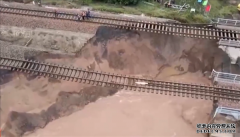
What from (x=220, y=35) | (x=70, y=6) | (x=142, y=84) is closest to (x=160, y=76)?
(x=142, y=84)

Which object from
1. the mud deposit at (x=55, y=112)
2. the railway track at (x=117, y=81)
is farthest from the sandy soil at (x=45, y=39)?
the mud deposit at (x=55, y=112)

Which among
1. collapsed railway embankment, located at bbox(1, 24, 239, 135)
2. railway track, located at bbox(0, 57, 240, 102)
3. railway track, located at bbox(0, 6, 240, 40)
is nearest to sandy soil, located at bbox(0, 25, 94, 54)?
collapsed railway embankment, located at bbox(1, 24, 239, 135)

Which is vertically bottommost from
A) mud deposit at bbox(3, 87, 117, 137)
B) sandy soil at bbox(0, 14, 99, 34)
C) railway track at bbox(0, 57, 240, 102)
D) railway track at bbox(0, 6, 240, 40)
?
mud deposit at bbox(3, 87, 117, 137)

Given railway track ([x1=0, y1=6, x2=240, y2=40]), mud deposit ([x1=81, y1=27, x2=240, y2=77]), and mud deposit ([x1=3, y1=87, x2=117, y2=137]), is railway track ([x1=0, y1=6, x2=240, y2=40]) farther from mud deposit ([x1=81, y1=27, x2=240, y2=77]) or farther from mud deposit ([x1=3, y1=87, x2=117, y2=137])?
mud deposit ([x1=3, y1=87, x2=117, y2=137])

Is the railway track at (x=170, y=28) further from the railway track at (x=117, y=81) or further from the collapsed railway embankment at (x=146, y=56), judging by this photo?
the railway track at (x=117, y=81)

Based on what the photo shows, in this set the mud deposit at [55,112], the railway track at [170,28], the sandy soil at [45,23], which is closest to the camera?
the mud deposit at [55,112]

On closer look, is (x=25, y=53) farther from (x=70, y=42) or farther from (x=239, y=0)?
(x=239, y=0)
